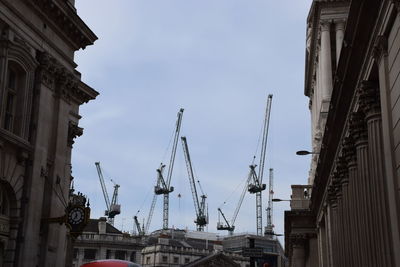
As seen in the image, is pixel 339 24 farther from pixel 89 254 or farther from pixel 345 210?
pixel 89 254

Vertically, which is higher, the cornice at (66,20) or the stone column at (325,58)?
the stone column at (325,58)

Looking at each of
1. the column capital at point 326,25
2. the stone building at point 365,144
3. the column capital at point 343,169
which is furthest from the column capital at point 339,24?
the column capital at point 343,169

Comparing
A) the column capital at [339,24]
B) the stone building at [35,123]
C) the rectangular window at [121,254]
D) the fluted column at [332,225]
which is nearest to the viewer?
the stone building at [35,123]

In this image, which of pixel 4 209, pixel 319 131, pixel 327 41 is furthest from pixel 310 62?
pixel 4 209

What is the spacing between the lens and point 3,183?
77.8 feet

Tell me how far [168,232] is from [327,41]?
511 ft

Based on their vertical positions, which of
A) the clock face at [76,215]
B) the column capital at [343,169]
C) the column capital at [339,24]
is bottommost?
the clock face at [76,215]

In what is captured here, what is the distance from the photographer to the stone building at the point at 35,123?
23844 millimetres

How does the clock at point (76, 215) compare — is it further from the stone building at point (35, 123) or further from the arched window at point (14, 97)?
the arched window at point (14, 97)

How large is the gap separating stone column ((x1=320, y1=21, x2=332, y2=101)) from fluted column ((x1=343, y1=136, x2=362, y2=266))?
68.5 ft

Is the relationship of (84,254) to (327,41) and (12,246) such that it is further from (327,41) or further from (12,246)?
(12,246)

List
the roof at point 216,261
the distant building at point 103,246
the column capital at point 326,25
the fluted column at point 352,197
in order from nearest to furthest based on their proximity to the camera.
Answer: the fluted column at point 352,197, the column capital at point 326,25, the distant building at point 103,246, the roof at point 216,261

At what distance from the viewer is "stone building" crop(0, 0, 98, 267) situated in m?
23.8

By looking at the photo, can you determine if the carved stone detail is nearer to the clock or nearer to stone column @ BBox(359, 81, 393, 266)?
the clock
